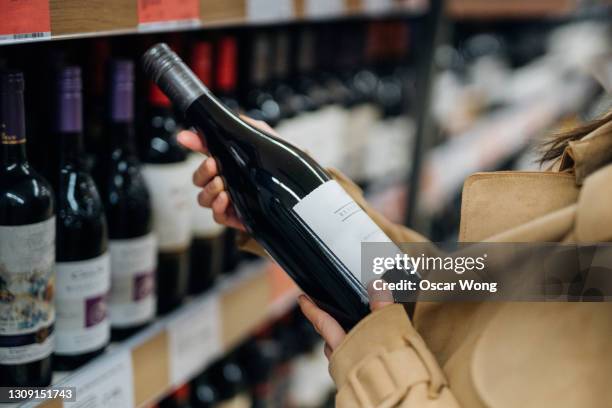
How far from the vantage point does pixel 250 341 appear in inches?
56.7

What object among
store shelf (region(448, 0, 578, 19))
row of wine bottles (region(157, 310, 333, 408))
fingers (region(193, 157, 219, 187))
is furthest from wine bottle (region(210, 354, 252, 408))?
store shelf (region(448, 0, 578, 19))

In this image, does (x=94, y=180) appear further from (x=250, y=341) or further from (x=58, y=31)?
(x=250, y=341)

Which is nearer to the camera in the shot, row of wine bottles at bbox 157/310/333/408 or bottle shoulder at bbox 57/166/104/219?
bottle shoulder at bbox 57/166/104/219

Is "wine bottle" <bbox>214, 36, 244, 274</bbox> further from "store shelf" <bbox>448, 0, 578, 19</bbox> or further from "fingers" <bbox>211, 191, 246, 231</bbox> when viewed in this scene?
"store shelf" <bbox>448, 0, 578, 19</bbox>

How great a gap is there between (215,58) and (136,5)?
0.40 m

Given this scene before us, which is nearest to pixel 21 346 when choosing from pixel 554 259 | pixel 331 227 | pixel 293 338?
pixel 331 227

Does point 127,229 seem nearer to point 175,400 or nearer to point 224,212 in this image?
point 224,212

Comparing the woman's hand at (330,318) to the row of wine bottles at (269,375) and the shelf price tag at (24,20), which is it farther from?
the row of wine bottles at (269,375)

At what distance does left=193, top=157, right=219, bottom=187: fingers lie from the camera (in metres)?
0.82

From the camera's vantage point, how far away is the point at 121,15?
71 cm

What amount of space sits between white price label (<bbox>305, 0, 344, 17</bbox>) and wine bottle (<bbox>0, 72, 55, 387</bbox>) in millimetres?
514

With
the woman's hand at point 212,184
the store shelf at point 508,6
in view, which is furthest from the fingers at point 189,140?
the store shelf at point 508,6

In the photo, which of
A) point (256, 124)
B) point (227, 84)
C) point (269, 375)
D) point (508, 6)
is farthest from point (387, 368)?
point (508, 6)

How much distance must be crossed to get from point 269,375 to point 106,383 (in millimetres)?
668
